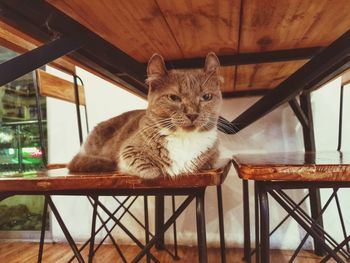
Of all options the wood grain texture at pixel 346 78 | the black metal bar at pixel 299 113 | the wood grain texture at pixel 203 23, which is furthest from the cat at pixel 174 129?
the wood grain texture at pixel 346 78

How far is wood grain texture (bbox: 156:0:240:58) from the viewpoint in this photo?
775 mm

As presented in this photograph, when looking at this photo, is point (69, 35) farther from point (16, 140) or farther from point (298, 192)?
point (16, 140)

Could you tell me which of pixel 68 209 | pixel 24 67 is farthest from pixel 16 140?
pixel 24 67

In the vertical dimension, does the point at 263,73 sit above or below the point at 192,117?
above

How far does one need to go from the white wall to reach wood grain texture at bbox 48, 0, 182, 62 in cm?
114

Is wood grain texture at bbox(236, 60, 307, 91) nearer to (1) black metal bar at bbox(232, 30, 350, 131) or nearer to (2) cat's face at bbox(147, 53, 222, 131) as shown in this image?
(1) black metal bar at bbox(232, 30, 350, 131)

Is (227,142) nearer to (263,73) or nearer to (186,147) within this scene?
(263,73)

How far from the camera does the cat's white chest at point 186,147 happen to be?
77 centimetres

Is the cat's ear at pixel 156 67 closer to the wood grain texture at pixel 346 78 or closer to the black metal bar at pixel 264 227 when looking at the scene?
the black metal bar at pixel 264 227

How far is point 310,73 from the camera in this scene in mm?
907

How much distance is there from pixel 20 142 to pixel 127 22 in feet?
6.46

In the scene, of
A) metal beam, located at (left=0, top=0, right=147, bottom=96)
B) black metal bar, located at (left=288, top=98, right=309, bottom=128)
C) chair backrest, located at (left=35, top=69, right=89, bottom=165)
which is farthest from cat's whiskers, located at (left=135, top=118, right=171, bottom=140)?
black metal bar, located at (left=288, top=98, right=309, bottom=128)

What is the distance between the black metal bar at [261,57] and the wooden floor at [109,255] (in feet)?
3.95

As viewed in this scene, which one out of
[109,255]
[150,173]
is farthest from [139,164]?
[109,255]
